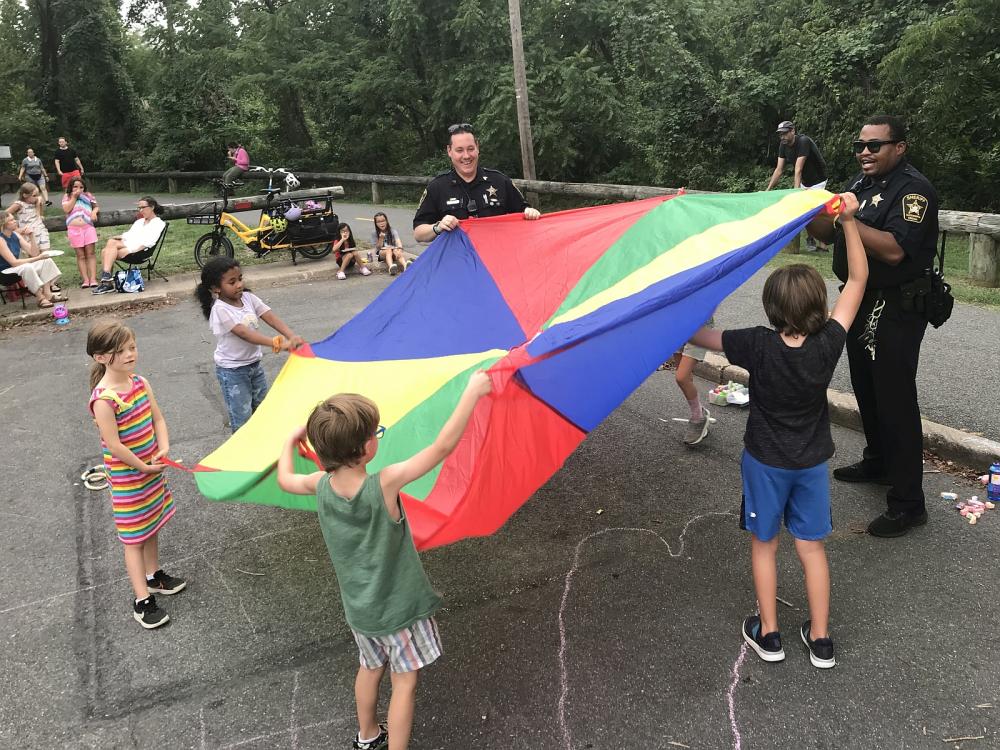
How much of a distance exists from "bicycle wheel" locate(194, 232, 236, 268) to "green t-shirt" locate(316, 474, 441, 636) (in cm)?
1005

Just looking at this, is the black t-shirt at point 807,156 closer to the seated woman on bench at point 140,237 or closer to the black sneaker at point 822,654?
the black sneaker at point 822,654

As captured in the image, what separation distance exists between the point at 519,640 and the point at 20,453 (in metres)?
4.10

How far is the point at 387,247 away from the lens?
11.2m

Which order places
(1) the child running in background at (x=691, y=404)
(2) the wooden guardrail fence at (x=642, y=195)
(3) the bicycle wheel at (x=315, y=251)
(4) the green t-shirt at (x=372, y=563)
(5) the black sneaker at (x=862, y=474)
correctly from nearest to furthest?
(4) the green t-shirt at (x=372, y=563) → (5) the black sneaker at (x=862, y=474) → (1) the child running in background at (x=691, y=404) → (2) the wooden guardrail fence at (x=642, y=195) → (3) the bicycle wheel at (x=315, y=251)

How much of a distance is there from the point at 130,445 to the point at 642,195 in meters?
10.2

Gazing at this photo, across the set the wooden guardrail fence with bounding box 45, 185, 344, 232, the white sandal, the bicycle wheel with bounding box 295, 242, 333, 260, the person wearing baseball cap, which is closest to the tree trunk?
the wooden guardrail fence with bounding box 45, 185, 344, 232

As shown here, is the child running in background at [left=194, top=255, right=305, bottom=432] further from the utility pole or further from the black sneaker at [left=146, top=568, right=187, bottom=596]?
the utility pole

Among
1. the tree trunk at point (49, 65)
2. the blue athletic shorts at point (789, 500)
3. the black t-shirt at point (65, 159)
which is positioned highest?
the tree trunk at point (49, 65)

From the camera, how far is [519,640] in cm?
309

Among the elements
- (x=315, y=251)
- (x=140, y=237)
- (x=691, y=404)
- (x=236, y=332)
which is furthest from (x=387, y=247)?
(x=691, y=404)

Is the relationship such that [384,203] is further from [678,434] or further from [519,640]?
[519,640]

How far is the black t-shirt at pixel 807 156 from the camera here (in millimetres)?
10109

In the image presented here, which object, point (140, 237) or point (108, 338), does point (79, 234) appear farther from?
point (108, 338)

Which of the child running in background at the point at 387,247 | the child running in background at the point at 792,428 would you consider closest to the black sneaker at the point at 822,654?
the child running in background at the point at 792,428
